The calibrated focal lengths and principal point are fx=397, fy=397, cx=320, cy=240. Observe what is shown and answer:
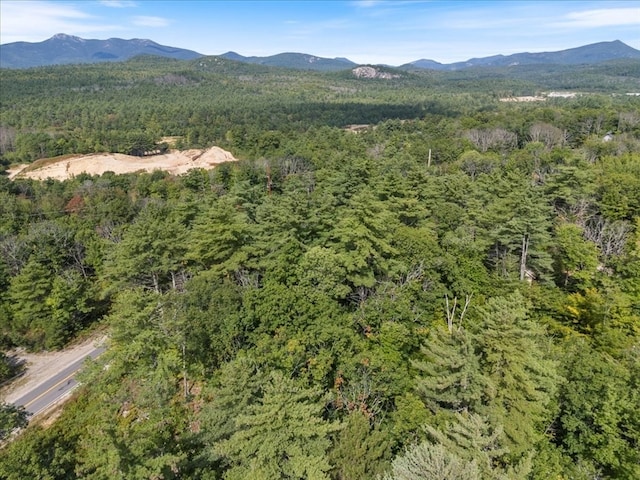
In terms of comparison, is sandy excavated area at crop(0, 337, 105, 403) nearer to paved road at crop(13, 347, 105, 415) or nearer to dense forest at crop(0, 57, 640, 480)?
paved road at crop(13, 347, 105, 415)

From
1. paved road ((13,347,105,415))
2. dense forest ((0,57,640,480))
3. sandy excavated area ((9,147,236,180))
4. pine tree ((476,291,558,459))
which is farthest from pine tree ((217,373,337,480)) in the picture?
sandy excavated area ((9,147,236,180))

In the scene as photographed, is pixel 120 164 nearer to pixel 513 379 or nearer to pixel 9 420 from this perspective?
pixel 9 420

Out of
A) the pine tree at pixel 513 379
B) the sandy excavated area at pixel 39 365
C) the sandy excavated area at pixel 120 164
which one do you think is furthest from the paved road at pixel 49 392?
the sandy excavated area at pixel 120 164

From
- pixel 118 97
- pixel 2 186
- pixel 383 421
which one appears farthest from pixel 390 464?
pixel 118 97

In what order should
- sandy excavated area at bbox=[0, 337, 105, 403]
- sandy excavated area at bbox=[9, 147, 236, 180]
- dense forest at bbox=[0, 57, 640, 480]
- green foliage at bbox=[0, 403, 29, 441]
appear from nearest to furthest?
dense forest at bbox=[0, 57, 640, 480] < green foliage at bbox=[0, 403, 29, 441] < sandy excavated area at bbox=[0, 337, 105, 403] < sandy excavated area at bbox=[9, 147, 236, 180]

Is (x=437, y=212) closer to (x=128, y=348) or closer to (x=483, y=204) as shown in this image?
(x=483, y=204)

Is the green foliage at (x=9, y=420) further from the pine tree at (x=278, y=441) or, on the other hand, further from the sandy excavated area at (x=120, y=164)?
the sandy excavated area at (x=120, y=164)
